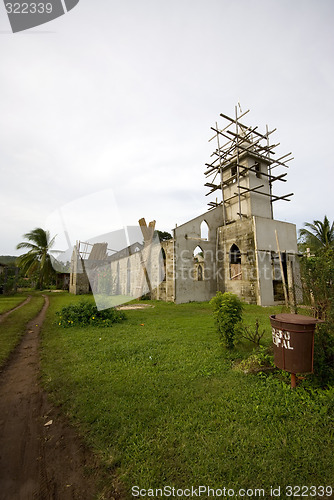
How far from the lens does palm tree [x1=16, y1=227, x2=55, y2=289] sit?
28.9m

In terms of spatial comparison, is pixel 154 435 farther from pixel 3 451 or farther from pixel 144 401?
pixel 3 451

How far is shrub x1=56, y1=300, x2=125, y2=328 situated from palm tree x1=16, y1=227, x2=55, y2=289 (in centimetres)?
2323

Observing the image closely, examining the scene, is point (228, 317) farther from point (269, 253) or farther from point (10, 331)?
point (269, 253)

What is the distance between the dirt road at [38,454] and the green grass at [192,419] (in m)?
0.19

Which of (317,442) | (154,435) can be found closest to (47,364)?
(154,435)

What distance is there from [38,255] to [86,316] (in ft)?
85.6

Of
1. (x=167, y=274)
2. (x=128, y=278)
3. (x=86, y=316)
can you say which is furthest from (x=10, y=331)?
(x=128, y=278)

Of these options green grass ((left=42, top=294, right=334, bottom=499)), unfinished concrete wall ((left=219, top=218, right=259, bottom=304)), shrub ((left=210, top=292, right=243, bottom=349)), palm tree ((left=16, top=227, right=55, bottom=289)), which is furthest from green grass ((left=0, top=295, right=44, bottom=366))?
palm tree ((left=16, top=227, right=55, bottom=289))

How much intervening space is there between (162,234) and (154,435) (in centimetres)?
3742

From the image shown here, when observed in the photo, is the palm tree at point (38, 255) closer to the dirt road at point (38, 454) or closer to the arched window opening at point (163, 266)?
the arched window opening at point (163, 266)

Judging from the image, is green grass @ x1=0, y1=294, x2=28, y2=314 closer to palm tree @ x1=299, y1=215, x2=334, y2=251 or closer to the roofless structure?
the roofless structure

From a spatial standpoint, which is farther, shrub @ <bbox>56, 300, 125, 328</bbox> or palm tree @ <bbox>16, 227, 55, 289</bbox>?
palm tree @ <bbox>16, 227, 55, 289</bbox>

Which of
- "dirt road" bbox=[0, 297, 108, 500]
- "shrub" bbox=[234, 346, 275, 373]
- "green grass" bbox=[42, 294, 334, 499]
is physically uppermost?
"shrub" bbox=[234, 346, 275, 373]

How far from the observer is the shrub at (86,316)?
8.39 meters
